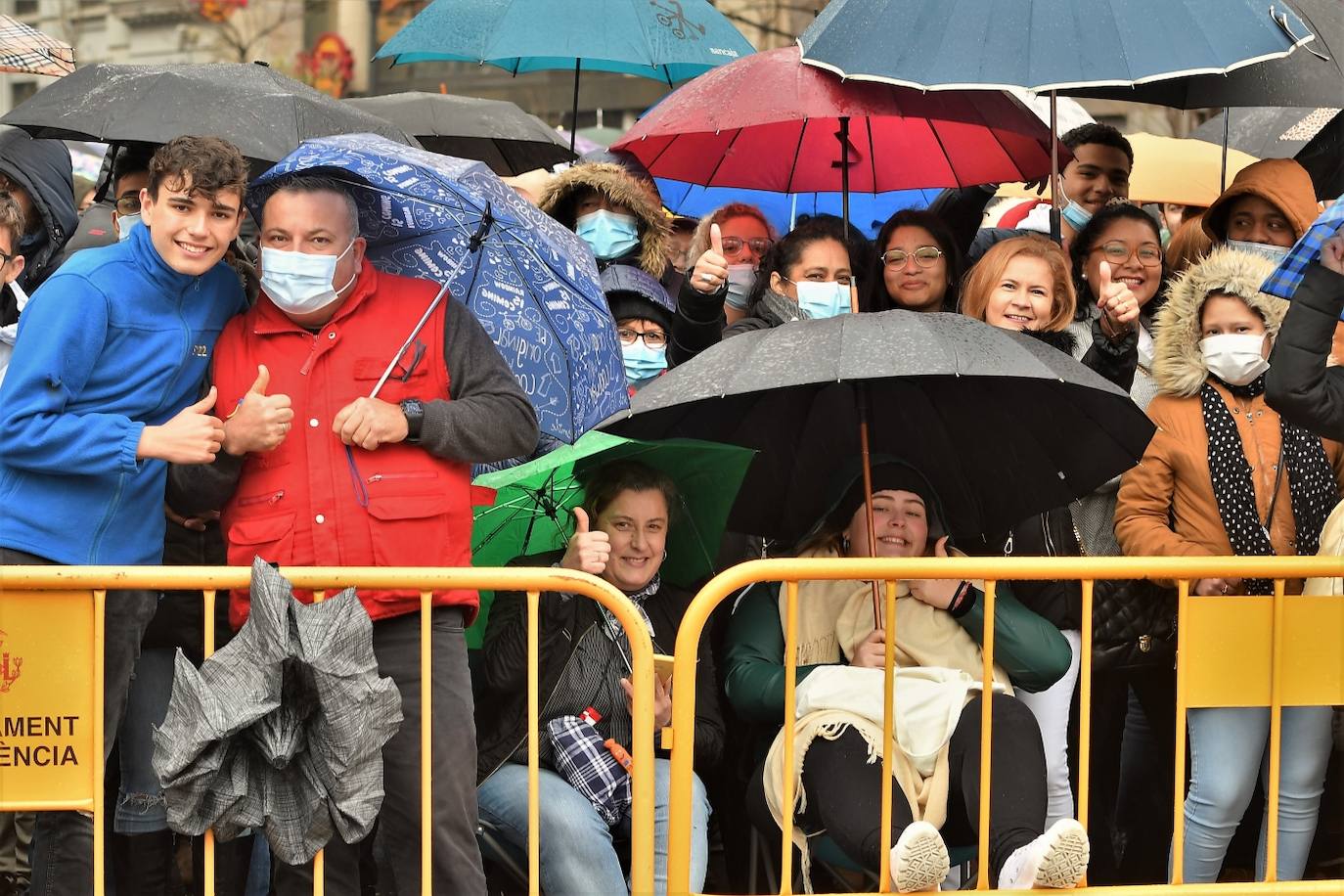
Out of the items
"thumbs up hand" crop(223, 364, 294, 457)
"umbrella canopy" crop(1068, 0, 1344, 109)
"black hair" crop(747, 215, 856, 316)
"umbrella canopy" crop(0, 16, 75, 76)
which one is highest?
"umbrella canopy" crop(0, 16, 75, 76)

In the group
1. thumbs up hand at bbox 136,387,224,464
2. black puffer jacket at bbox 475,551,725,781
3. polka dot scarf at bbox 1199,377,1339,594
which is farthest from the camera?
polka dot scarf at bbox 1199,377,1339,594

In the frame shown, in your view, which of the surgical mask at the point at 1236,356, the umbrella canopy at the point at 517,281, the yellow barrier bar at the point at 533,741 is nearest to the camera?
the yellow barrier bar at the point at 533,741

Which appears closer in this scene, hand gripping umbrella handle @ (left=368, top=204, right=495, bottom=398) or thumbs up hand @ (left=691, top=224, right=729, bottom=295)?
hand gripping umbrella handle @ (left=368, top=204, right=495, bottom=398)

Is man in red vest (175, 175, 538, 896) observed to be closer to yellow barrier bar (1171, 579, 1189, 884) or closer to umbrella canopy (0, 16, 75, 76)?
yellow barrier bar (1171, 579, 1189, 884)

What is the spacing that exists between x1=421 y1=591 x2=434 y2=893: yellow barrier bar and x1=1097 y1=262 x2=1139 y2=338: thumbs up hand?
2422 millimetres

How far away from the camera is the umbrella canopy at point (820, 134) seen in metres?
5.85

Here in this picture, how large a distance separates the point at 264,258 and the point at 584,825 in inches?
71.3

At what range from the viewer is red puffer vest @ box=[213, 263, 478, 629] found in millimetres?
4719

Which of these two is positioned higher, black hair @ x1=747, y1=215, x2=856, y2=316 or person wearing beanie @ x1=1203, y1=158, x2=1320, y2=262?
person wearing beanie @ x1=1203, y1=158, x2=1320, y2=262

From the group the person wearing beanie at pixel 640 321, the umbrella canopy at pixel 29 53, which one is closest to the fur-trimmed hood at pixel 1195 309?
the person wearing beanie at pixel 640 321

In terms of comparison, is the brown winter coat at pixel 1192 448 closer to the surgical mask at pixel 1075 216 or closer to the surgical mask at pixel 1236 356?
the surgical mask at pixel 1236 356

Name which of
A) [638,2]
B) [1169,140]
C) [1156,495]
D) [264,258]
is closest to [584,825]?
[264,258]

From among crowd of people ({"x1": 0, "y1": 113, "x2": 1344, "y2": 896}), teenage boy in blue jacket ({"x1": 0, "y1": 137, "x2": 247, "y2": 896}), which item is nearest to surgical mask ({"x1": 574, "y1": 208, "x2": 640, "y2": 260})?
crowd of people ({"x1": 0, "y1": 113, "x2": 1344, "y2": 896})

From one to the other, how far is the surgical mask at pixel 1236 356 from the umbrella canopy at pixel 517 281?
6.61 ft
